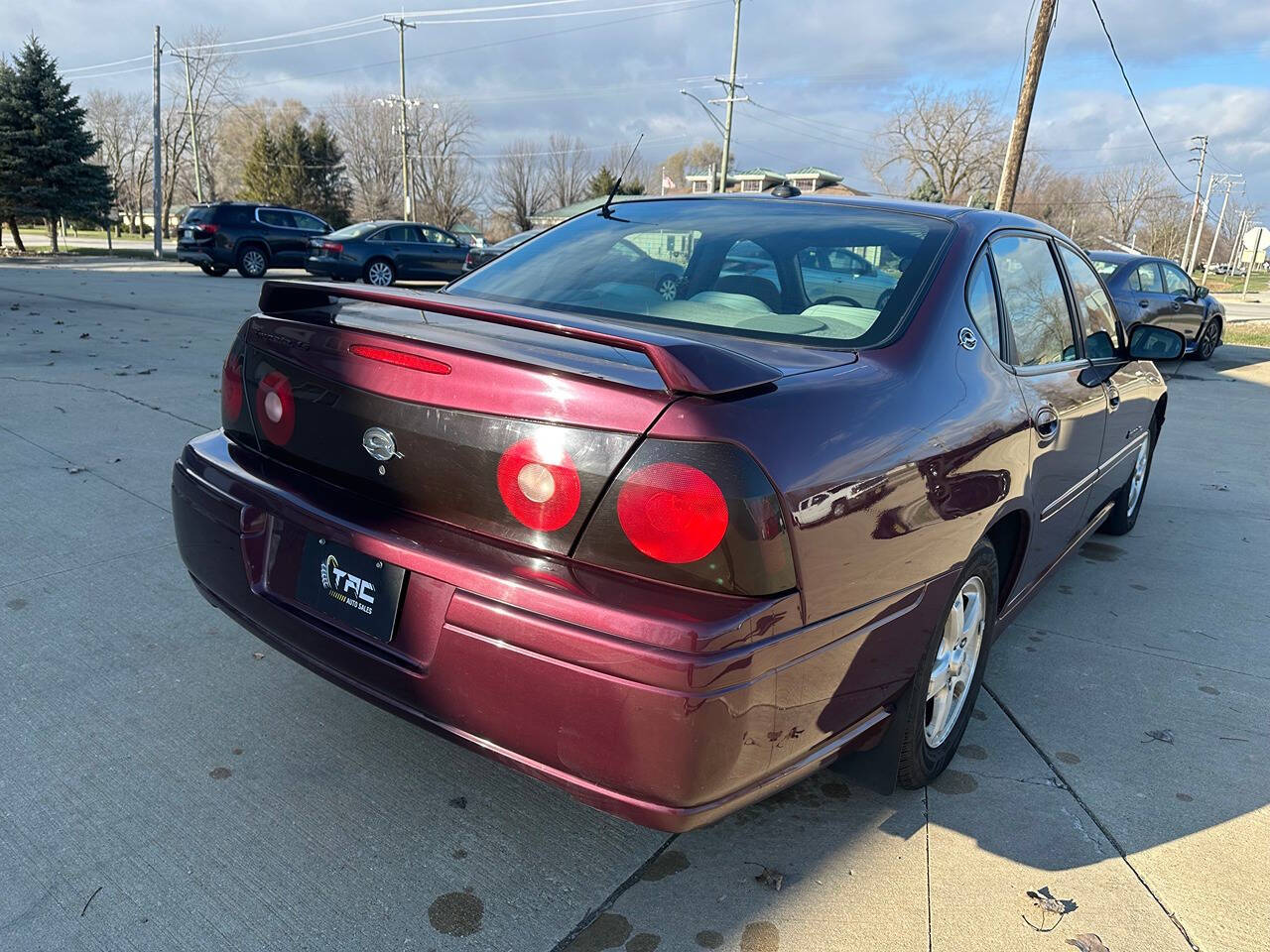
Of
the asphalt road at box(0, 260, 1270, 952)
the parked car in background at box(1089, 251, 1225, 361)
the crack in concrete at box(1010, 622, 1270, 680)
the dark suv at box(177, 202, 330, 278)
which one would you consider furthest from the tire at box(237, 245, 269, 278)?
the crack in concrete at box(1010, 622, 1270, 680)

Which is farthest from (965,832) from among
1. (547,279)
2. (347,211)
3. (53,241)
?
(347,211)

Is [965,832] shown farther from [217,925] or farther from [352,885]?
[217,925]

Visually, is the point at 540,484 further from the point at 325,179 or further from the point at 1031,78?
the point at 325,179

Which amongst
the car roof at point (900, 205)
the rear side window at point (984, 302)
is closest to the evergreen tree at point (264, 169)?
the car roof at point (900, 205)

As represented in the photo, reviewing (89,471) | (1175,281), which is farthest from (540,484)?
(1175,281)

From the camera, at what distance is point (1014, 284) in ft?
9.41

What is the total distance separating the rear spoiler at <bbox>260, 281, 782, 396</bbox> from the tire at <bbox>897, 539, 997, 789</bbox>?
0.89 metres

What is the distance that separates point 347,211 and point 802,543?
57.7 metres

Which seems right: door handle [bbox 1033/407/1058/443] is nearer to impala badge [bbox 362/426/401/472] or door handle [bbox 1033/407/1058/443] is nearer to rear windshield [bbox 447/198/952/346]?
rear windshield [bbox 447/198/952/346]

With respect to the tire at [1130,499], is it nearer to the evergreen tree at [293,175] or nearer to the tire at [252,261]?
the tire at [252,261]

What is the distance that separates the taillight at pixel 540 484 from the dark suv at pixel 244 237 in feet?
66.5

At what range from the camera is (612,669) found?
5.31 ft

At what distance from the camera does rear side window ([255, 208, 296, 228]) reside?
2006 cm

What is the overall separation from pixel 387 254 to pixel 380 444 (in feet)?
61.2
